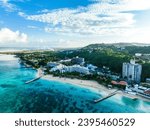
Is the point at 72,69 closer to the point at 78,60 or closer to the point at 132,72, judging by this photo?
the point at 78,60

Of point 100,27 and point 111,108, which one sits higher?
point 100,27

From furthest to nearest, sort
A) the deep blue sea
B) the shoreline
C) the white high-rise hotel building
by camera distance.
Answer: the shoreline < the white high-rise hotel building < the deep blue sea

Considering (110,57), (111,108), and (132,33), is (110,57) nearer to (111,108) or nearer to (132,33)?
(132,33)

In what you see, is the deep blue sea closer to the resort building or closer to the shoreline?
the shoreline

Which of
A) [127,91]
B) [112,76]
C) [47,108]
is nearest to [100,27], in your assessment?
[112,76]

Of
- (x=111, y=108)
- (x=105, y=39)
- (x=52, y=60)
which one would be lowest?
(x=111, y=108)

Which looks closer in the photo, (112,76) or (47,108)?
(47,108)

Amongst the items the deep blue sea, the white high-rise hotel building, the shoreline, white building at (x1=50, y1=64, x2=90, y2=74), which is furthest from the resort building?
the white high-rise hotel building

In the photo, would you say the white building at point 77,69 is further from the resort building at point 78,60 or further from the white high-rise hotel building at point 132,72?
the white high-rise hotel building at point 132,72
